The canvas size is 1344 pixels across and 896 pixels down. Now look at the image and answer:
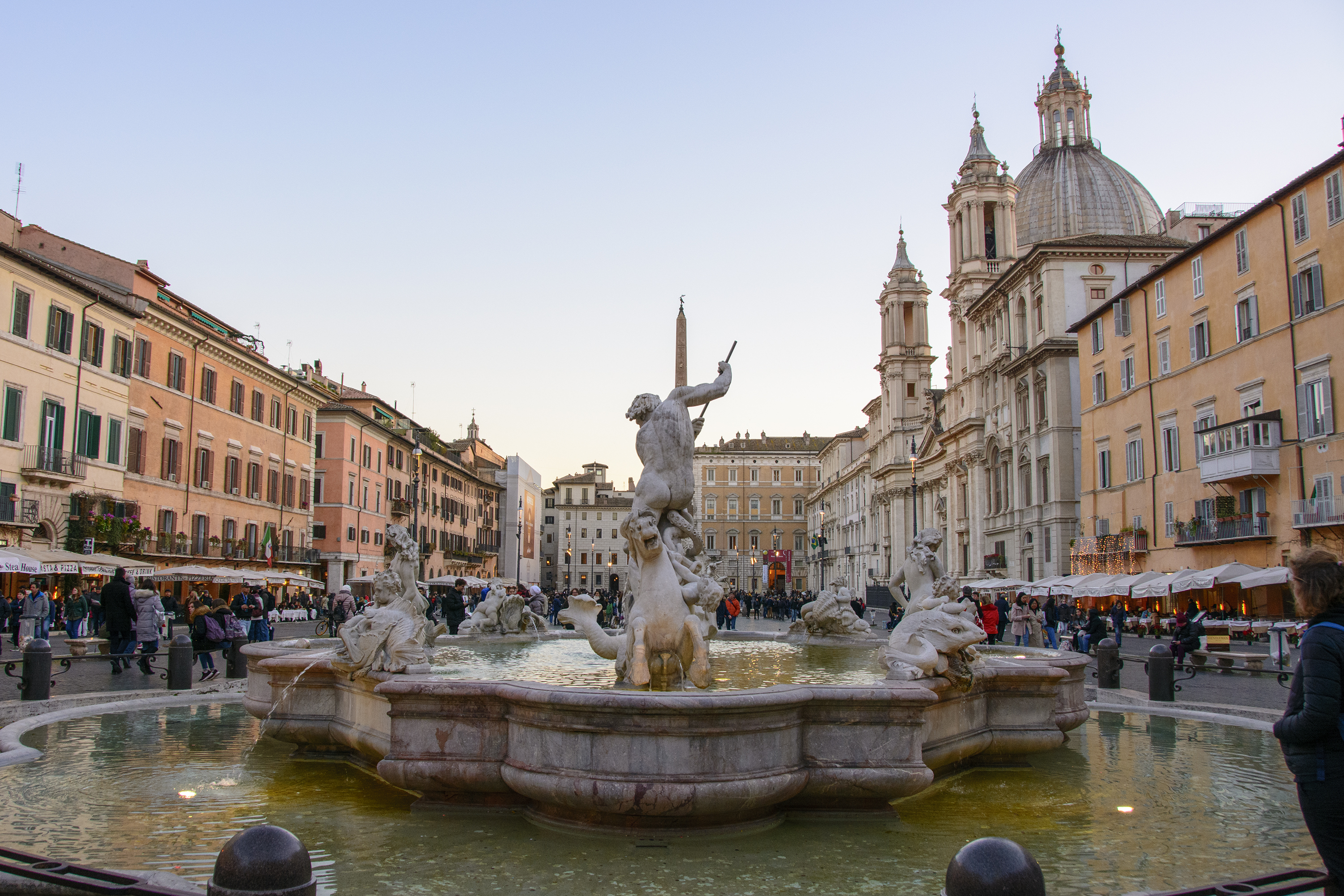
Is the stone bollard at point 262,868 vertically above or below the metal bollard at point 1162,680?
above

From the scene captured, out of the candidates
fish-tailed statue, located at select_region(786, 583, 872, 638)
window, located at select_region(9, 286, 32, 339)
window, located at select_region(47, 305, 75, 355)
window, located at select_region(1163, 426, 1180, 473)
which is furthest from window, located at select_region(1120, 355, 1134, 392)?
window, located at select_region(9, 286, 32, 339)

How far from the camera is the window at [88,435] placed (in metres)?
28.6

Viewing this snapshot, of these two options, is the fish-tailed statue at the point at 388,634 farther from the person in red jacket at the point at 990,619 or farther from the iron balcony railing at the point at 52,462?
the iron balcony railing at the point at 52,462

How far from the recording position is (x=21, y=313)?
86.8ft

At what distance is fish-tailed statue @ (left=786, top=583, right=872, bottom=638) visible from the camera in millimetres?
13555

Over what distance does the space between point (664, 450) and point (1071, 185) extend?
55495 millimetres

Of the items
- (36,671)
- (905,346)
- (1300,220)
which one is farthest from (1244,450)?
(905,346)

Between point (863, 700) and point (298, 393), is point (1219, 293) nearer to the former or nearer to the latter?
point (863, 700)

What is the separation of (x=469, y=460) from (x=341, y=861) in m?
82.2

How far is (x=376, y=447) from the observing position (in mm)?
54188

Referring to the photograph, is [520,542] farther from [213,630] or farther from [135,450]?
[213,630]

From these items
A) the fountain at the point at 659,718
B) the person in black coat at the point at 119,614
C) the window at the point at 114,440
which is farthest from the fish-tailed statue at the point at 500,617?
the window at the point at 114,440

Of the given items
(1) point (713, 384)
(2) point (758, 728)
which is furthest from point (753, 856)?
(1) point (713, 384)

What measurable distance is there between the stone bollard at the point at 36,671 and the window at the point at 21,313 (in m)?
19.3
